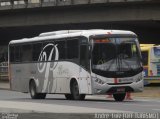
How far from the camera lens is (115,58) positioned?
997 inches

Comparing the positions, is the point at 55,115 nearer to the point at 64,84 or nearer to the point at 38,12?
the point at 64,84

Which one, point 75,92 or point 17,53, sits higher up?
point 17,53

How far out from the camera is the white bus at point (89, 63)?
2530cm

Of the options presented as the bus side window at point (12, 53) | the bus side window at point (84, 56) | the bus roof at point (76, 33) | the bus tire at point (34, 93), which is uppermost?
the bus roof at point (76, 33)

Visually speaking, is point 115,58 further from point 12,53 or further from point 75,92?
point 12,53

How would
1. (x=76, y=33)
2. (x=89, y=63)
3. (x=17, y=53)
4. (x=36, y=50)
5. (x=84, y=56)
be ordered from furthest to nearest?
(x=17, y=53), (x=36, y=50), (x=76, y=33), (x=84, y=56), (x=89, y=63)

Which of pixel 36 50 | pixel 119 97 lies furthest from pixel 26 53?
pixel 119 97

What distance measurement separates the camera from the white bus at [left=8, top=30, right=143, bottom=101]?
2530 cm

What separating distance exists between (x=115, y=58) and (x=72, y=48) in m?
2.55

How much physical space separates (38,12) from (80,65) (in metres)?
32.4

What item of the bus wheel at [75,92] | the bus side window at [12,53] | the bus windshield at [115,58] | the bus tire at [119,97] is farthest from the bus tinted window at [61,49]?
the bus side window at [12,53]

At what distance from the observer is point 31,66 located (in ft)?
102

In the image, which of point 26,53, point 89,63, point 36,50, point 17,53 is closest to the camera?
point 89,63

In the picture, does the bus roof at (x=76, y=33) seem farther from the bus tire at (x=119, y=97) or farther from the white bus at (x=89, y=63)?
the bus tire at (x=119, y=97)
